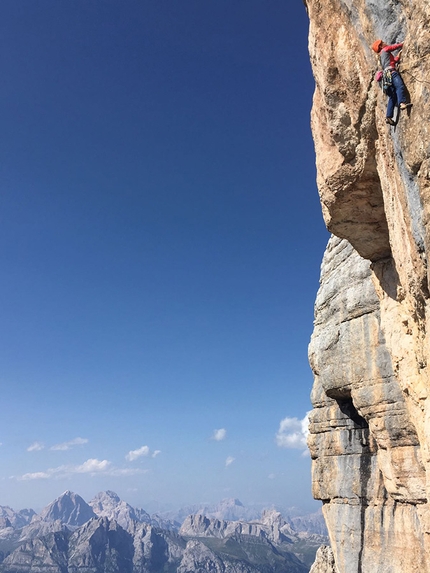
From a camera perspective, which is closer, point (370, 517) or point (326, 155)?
point (326, 155)

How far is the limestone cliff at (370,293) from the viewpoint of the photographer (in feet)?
33.2

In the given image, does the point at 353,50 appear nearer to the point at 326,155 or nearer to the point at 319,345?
the point at 326,155

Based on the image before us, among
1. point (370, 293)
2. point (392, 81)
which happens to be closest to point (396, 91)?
point (392, 81)

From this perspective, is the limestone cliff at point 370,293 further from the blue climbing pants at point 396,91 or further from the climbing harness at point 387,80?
the climbing harness at point 387,80

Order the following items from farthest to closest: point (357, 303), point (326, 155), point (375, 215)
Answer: point (357, 303) → point (375, 215) → point (326, 155)

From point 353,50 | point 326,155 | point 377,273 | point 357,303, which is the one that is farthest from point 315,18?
point 357,303

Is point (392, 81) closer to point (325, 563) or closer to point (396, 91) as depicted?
point (396, 91)

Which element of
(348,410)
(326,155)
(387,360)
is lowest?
(348,410)

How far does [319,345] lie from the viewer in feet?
99.4

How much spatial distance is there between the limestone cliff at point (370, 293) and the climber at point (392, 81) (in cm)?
20

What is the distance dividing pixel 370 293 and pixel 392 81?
18103 mm

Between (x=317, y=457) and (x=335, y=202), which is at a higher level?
(x=335, y=202)

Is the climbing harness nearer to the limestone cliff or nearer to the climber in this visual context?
the climber

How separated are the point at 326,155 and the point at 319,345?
17.7 meters
